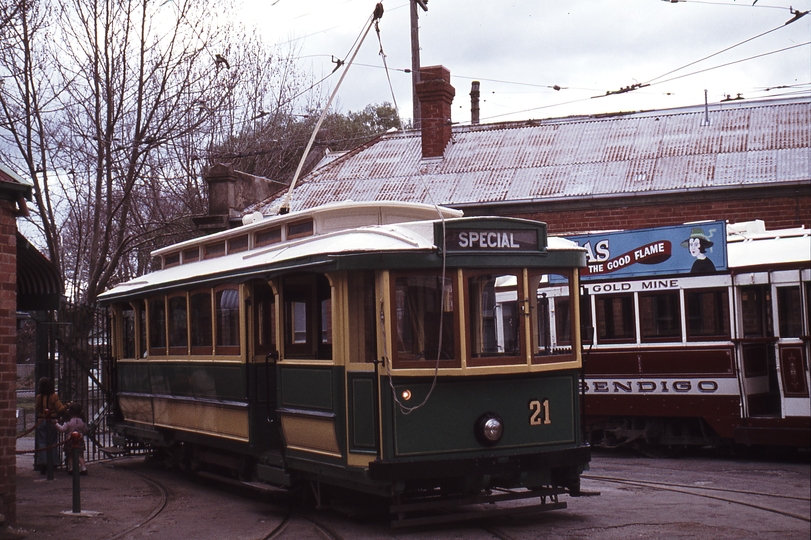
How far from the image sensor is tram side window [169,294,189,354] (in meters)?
12.3

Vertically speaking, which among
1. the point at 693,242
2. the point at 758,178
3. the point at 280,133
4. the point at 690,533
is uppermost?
the point at 280,133

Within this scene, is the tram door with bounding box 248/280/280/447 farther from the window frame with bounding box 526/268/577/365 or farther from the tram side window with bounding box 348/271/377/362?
the window frame with bounding box 526/268/577/365

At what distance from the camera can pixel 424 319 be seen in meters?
8.78

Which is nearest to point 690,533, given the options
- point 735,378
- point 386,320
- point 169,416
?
point 386,320

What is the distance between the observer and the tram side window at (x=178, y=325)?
1229cm

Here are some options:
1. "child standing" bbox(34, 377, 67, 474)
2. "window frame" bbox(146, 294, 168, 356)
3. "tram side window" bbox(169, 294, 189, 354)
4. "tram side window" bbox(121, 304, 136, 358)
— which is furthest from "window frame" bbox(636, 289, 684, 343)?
"child standing" bbox(34, 377, 67, 474)

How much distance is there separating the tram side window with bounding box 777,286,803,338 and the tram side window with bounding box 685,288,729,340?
2.70 feet

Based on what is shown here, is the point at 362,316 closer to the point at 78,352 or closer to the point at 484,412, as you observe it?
the point at 484,412

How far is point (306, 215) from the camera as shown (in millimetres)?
10180

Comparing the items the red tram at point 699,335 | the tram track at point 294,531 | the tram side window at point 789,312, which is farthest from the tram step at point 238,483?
the tram side window at point 789,312

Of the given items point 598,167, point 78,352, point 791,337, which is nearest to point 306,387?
point 791,337

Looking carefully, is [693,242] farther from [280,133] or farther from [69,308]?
[280,133]

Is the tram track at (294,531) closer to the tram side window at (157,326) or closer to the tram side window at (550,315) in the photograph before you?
the tram side window at (550,315)

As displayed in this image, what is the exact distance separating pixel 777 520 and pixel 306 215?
5.25 meters
